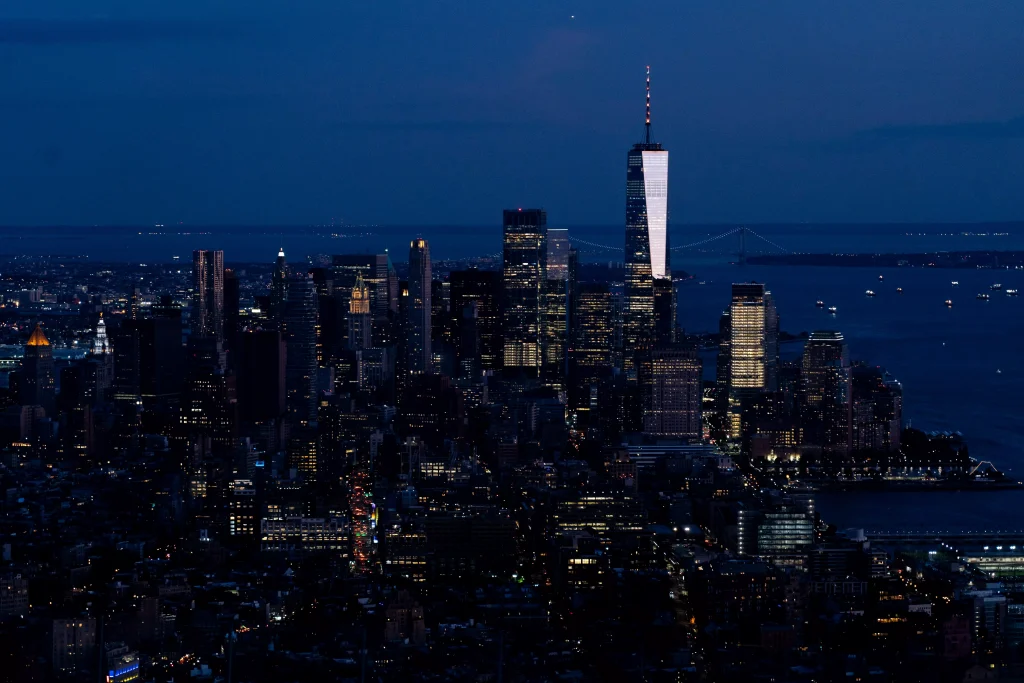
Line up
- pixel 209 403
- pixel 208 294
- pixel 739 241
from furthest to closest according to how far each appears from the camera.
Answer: pixel 739 241 < pixel 208 294 < pixel 209 403

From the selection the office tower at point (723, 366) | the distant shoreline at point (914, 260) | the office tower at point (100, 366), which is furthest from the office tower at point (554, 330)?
the distant shoreline at point (914, 260)

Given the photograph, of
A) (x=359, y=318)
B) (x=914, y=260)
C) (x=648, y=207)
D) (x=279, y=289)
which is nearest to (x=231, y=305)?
(x=279, y=289)

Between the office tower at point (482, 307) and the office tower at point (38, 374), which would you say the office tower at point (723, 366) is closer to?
the office tower at point (482, 307)

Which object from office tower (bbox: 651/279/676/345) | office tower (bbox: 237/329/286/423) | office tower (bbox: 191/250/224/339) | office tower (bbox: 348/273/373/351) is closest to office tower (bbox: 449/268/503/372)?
office tower (bbox: 348/273/373/351)

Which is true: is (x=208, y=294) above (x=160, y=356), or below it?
above

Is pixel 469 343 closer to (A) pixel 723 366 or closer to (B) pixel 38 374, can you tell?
(A) pixel 723 366

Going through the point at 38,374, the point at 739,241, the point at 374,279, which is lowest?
the point at 38,374

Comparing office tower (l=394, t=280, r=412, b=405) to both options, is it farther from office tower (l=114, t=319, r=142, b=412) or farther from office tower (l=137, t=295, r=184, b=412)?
office tower (l=114, t=319, r=142, b=412)
